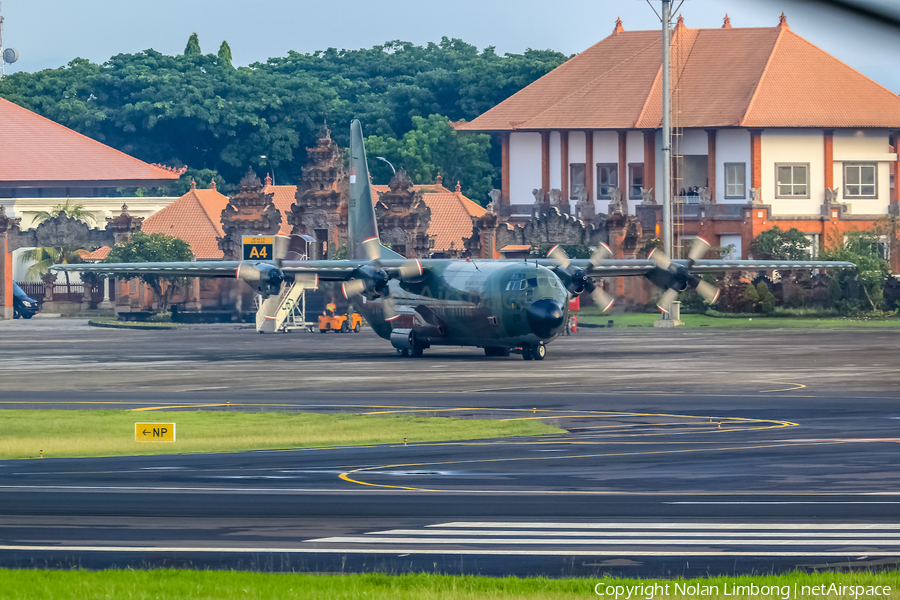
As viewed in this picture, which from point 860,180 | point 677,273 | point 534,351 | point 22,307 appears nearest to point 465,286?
point 534,351

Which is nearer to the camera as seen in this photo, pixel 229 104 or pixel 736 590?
pixel 736 590

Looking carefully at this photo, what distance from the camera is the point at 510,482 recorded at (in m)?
19.2

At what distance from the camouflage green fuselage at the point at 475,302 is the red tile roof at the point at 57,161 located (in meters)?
53.2

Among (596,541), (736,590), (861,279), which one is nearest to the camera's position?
(736,590)

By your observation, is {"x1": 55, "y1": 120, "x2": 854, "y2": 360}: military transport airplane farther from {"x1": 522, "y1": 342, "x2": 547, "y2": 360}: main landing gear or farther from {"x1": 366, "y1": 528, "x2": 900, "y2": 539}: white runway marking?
{"x1": 366, "y1": 528, "x2": 900, "y2": 539}: white runway marking

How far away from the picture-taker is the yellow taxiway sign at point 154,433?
A: 1005 inches

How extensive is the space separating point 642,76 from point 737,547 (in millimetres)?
79847

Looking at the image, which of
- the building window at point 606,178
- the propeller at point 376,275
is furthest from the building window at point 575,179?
the propeller at point 376,275

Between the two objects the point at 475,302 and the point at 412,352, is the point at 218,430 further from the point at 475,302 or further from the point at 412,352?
the point at 412,352

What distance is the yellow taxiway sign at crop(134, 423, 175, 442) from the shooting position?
83.7 ft

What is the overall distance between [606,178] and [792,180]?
41.1 ft

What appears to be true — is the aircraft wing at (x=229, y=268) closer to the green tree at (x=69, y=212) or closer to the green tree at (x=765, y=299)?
the green tree at (x=765, y=299)

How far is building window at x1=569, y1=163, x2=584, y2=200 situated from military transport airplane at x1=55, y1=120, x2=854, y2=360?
3663 centimetres

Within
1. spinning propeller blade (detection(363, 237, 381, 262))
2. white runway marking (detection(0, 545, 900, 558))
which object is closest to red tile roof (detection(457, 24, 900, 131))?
spinning propeller blade (detection(363, 237, 381, 262))
